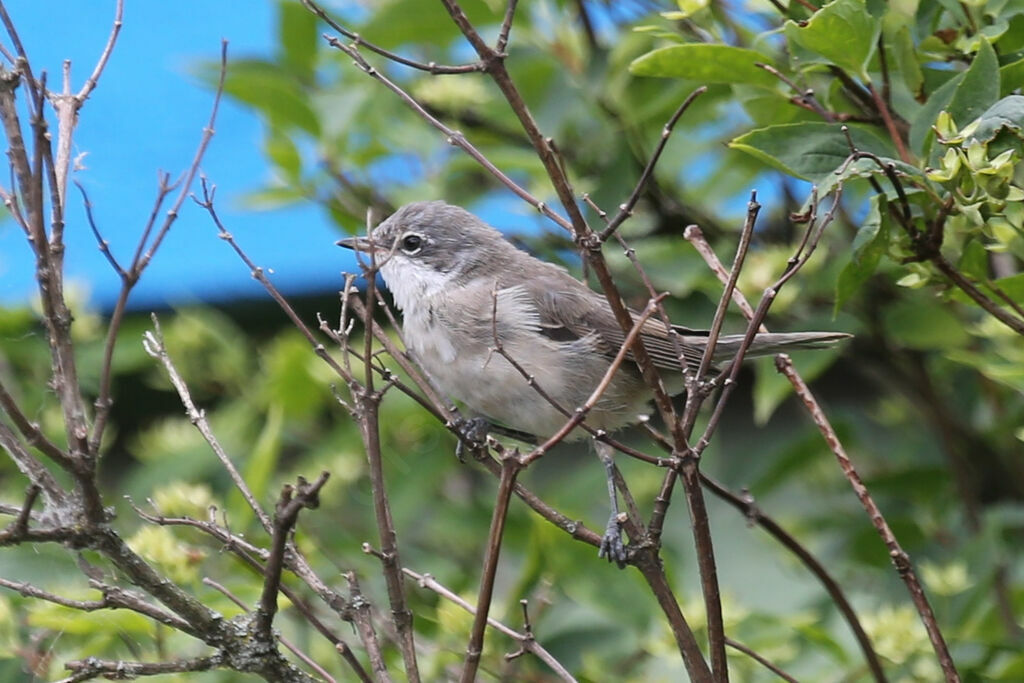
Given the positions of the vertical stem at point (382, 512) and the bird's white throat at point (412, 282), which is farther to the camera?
the bird's white throat at point (412, 282)

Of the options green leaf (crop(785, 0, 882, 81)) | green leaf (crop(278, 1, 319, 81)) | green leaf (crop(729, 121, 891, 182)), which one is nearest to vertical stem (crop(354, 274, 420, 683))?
green leaf (crop(729, 121, 891, 182))

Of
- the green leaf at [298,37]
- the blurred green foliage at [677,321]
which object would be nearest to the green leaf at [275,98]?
the blurred green foliage at [677,321]

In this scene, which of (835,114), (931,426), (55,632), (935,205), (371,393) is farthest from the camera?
(931,426)

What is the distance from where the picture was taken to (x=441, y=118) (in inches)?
163

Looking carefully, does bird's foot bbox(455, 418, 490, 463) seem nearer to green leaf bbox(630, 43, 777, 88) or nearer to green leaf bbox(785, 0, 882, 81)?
green leaf bbox(630, 43, 777, 88)

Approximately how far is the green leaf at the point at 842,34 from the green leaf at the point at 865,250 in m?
0.33

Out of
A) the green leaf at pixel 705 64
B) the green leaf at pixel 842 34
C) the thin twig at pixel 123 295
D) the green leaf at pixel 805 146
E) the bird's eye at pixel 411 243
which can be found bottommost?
the thin twig at pixel 123 295

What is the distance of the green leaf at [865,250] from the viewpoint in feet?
7.50

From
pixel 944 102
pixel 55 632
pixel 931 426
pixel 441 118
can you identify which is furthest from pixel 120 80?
pixel 944 102

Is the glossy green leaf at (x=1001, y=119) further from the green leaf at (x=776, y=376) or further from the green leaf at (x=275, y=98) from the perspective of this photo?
the green leaf at (x=275, y=98)

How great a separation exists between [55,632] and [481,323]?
4.40ft

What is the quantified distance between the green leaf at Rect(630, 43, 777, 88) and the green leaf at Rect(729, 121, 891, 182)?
22cm

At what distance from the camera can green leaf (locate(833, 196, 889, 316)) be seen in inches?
90.0

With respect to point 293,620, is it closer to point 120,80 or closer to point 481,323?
point 481,323
